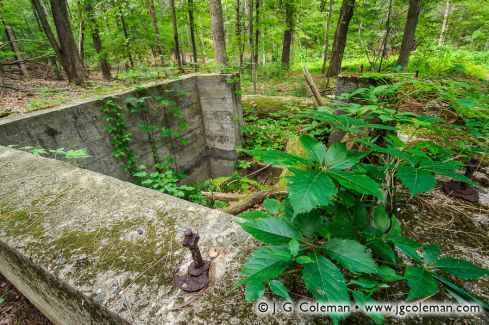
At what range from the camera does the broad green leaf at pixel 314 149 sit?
2.55 ft

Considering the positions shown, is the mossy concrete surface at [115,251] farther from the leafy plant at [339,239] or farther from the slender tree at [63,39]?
the slender tree at [63,39]

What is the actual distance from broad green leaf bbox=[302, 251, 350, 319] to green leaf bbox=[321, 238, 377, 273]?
0.13ft

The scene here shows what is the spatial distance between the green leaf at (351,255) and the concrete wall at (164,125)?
444 cm

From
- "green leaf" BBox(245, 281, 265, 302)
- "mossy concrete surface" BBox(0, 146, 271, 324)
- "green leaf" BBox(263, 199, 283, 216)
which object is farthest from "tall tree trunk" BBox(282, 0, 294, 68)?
"green leaf" BBox(245, 281, 265, 302)

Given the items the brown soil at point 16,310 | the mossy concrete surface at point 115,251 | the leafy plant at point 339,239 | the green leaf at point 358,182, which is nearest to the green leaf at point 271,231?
the leafy plant at point 339,239

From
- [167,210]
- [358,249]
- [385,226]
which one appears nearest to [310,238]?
[358,249]

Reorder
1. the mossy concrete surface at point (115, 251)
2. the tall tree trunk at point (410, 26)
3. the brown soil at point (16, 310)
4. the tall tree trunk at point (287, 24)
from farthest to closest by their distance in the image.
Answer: the tall tree trunk at point (287, 24) < the tall tree trunk at point (410, 26) < the brown soil at point (16, 310) < the mossy concrete surface at point (115, 251)

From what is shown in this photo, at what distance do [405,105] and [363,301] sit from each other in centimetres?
261

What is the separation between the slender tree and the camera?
711cm

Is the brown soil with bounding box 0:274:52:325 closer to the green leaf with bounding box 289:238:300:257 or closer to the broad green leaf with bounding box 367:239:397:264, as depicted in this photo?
the green leaf with bounding box 289:238:300:257

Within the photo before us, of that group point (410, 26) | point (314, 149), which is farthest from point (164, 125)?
point (410, 26)

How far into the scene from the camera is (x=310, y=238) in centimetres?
77

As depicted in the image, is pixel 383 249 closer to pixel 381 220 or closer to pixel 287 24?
pixel 381 220

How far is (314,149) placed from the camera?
80 centimetres
